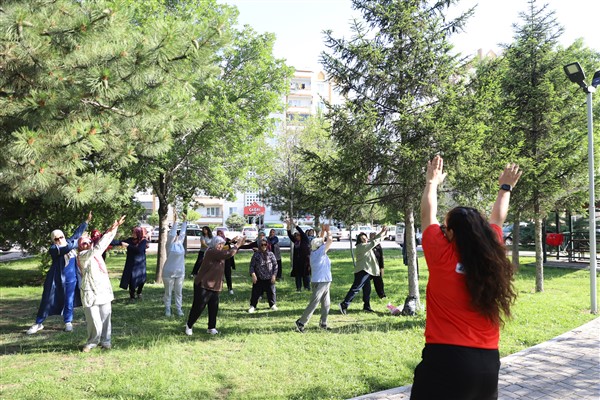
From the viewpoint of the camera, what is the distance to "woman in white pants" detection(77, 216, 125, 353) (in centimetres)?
658

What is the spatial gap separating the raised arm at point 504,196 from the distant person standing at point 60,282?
6.93 metres

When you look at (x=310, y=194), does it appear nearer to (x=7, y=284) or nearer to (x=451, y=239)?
(x=451, y=239)

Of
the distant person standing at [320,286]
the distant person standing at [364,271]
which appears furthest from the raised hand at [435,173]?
the distant person standing at [364,271]

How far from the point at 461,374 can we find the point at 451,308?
346 mm

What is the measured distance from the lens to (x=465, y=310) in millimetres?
2459

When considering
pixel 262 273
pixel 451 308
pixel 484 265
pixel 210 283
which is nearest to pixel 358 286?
pixel 262 273

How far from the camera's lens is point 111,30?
16.4ft

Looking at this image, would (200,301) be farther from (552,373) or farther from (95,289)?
(552,373)

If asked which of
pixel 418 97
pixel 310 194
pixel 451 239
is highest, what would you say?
pixel 418 97

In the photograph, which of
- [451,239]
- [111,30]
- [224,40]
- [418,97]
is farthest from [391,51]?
[451,239]

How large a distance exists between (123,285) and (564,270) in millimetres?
16247

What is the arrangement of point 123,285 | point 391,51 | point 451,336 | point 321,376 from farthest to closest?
point 123,285 < point 391,51 < point 321,376 < point 451,336

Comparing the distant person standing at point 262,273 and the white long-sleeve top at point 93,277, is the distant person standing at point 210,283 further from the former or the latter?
the distant person standing at point 262,273

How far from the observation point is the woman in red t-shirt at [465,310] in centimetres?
239
